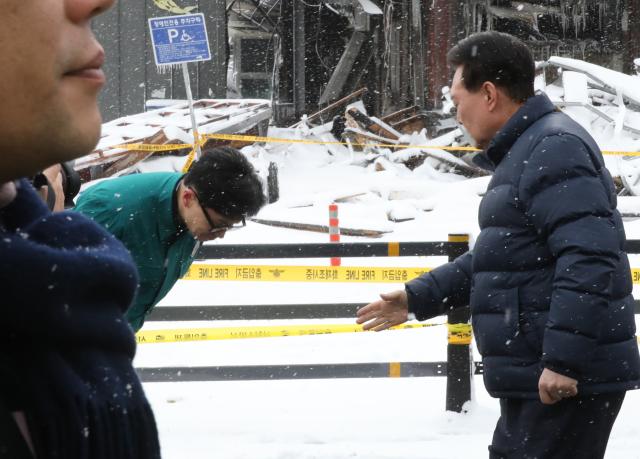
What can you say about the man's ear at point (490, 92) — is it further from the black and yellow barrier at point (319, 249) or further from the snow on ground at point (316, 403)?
the black and yellow barrier at point (319, 249)

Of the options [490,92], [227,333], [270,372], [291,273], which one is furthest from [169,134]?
[490,92]

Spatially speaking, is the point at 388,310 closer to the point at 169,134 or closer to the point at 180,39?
the point at 180,39

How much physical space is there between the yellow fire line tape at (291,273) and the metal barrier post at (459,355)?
0.76 m

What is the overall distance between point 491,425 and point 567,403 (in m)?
3.33

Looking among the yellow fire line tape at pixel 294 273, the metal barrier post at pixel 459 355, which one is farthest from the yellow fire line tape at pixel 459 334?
the yellow fire line tape at pixel 294 273

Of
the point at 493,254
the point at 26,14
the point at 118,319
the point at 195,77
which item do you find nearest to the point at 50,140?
the point at 26,14

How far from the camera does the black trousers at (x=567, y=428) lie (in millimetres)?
2775

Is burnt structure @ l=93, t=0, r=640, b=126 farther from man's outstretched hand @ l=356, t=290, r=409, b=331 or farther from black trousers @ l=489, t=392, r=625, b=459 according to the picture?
black trousers @ l=489, t=392, r=625, b=459

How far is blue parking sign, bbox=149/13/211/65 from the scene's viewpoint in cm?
1395

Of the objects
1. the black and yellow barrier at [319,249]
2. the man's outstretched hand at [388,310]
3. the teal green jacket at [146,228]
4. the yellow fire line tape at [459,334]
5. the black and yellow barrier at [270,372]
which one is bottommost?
the black and yellow barrier at [270,372]

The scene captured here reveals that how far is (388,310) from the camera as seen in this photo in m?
3.31

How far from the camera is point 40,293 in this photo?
0.85 m

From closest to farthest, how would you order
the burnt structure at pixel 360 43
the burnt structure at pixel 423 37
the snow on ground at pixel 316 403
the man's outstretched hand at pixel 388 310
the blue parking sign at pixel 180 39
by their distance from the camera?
the man's outstretched hand at pixel 388 310 → the snow on ground at pixel 316 403 → the blue parking sign at pixel 180 39 → the burnt structure at pixel 360 43 → the burnt structure at pixel 423 37

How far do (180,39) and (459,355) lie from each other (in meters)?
9.22
